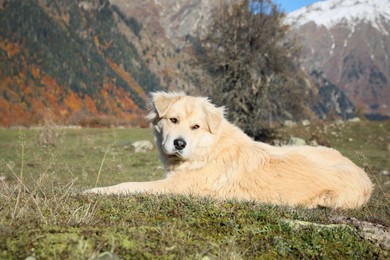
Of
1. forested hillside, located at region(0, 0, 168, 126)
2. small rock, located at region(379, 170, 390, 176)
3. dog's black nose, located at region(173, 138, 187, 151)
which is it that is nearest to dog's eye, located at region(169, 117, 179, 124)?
dog's black nose, located at region(173, 138, 187, 151)

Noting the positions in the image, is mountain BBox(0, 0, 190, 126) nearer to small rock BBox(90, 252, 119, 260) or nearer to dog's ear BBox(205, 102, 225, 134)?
dog's ear BBox(205, 102, 225, 134)

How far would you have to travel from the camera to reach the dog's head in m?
8.15

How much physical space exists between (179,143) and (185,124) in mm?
464

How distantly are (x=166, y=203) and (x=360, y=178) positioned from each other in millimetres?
4685

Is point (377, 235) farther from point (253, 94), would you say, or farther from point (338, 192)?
point (253, 94)

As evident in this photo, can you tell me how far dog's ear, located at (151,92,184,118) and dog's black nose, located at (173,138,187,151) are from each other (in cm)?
78

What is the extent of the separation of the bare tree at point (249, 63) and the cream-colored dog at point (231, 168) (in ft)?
76.3

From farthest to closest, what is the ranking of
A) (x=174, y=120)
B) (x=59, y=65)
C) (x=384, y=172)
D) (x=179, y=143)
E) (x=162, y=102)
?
(x=59, y=65)
(x=384, y=172)
(x=162, y=102)
(x=174, y=120)
(x=179, y=143)

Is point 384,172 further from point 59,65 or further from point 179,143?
point 59,65

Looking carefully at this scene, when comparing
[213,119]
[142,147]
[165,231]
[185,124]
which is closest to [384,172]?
→ [213,119]

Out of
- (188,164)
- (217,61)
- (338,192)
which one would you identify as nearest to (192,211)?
(188,164)

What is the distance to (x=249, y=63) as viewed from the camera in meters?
32.3

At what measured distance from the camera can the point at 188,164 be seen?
8461 millimetres

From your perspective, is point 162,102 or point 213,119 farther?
point 162,102
